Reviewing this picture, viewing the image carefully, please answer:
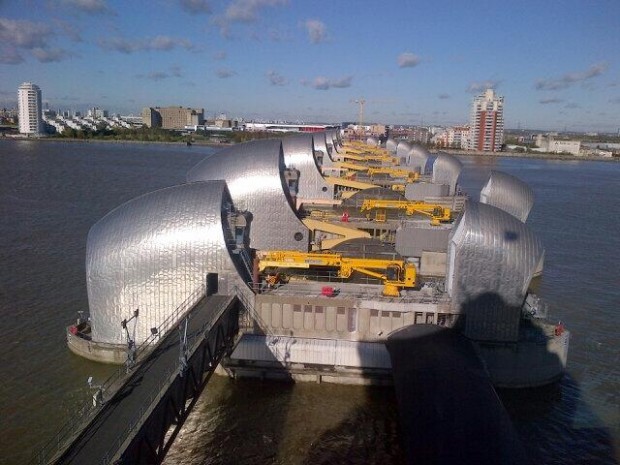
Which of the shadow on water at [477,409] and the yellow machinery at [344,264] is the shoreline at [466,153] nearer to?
the yellow machinery at [344,264]

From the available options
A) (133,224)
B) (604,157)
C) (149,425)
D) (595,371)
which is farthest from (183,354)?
(604,157)

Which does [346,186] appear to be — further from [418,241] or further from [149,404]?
[149,404]

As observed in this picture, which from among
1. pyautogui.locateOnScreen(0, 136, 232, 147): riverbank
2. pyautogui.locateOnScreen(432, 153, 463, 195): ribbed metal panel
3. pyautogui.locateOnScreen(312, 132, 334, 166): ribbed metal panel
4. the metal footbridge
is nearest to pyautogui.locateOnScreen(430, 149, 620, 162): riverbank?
pyautogui.locateOnScreen(0, 136, 232, 147): riverbank

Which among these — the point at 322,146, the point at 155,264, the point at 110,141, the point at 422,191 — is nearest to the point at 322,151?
the point at 322,146

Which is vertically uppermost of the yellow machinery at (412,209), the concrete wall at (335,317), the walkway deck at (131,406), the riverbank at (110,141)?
the riverbank at (110,141)

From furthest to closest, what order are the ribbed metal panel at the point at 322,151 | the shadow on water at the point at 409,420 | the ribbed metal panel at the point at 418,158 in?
1. the ribbed metal panel at the point at 418,158
2. the ribbed metal panel at the point at 322,151
3. the shadow on water at the point at 409,420

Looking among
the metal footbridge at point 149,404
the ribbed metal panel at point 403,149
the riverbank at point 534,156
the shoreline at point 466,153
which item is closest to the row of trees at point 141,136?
the shoreline at point 466,153

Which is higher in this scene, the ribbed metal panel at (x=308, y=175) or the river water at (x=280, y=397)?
the ribbed metal panel at (x=308, y=175)
